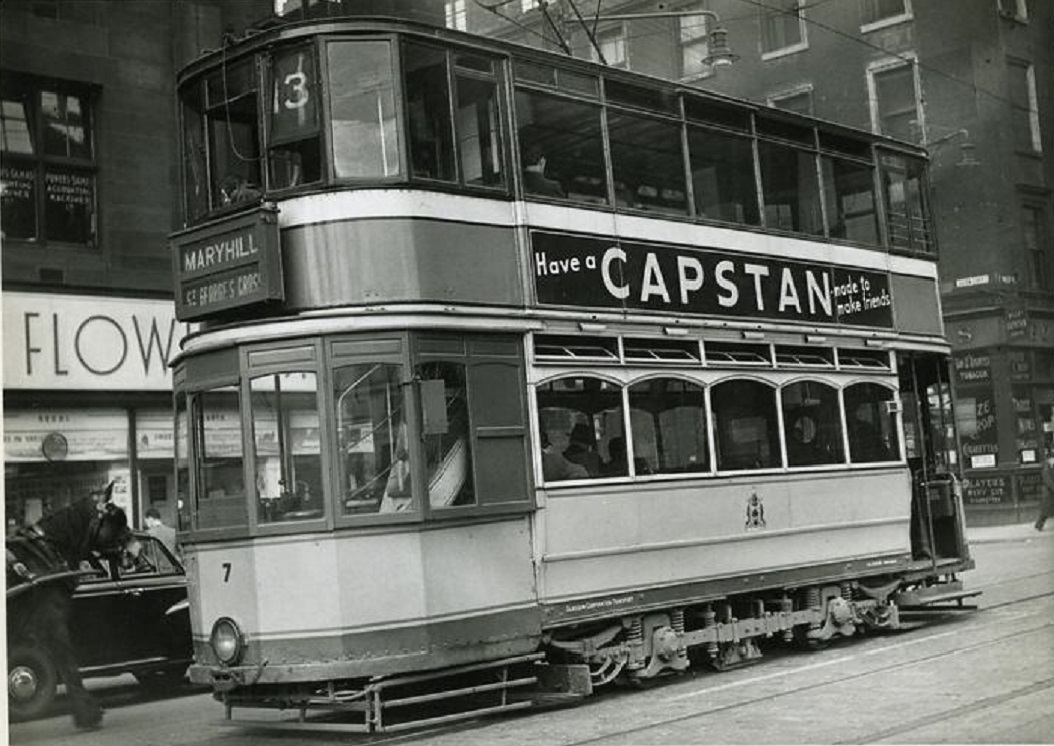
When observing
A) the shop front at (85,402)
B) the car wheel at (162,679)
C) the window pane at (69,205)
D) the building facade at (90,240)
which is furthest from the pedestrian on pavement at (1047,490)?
the window pane at (69,205)

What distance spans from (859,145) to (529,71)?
445 centimetres

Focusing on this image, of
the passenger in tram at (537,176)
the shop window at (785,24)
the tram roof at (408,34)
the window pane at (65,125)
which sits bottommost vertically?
the passenger in tram at (537,176)

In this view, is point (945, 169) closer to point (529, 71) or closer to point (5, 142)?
point (529, 71)

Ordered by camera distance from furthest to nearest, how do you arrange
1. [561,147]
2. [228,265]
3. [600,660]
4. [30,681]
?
1. [30,681]
2. [561,147]
3. [600,660]
4. [228,265]

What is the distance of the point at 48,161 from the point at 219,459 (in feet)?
17.8

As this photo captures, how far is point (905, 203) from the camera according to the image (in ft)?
41.1

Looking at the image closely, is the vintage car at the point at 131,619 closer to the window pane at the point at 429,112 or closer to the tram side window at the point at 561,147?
the window pane at the point at 429,112

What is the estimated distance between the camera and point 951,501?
12586 millimetres

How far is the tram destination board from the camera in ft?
25.7

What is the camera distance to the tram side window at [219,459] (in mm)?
8078

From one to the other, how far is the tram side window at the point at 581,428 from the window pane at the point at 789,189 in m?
2.69

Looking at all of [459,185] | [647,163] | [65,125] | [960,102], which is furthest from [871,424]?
[65,125]

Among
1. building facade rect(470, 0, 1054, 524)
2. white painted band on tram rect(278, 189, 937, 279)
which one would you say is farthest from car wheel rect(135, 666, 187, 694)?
building facade rect(470, 0, 1054, 524)

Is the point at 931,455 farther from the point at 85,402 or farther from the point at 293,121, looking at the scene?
the point at 85,402
